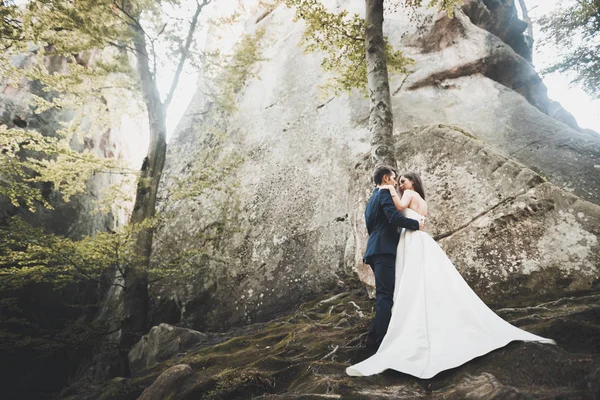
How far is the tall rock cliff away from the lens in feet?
11.4

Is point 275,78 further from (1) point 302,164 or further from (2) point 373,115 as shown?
(2) point 373,115

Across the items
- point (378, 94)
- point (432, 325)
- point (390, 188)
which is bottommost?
point (432, 325)

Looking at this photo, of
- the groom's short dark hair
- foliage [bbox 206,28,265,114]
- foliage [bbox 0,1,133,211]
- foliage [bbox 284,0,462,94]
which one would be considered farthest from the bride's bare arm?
foliage [bbox 206,28,265,114]

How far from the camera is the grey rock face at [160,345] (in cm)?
502

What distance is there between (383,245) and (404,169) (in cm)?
208

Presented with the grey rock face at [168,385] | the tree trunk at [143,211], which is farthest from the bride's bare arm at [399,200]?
the tree trunk at [143,211]

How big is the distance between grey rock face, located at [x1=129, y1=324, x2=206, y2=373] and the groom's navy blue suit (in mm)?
3549

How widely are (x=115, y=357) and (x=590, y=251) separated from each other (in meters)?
7.04

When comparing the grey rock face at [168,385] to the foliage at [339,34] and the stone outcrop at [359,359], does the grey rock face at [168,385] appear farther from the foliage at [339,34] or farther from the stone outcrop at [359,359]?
the foliage at [339,34]

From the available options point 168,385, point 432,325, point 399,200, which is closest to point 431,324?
point 432,325

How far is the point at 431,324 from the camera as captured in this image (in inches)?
97.2

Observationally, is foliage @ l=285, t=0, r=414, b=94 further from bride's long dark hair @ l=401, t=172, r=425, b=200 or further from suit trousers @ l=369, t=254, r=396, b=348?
suit trousers @ l=369, t=254, r=396, b=348

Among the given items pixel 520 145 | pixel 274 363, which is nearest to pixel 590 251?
pixel 274 363

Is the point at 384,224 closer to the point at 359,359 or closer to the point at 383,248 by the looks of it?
the point at 383,248
